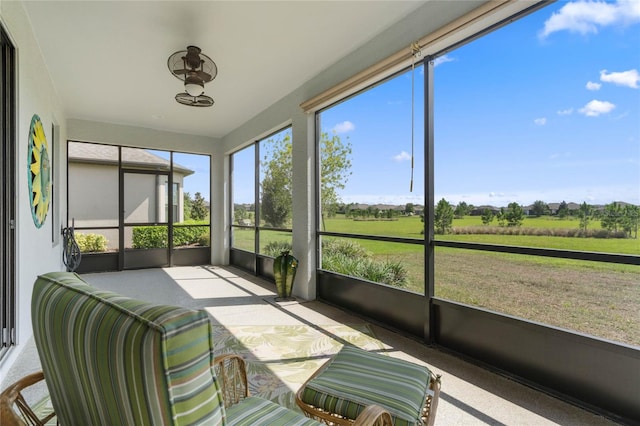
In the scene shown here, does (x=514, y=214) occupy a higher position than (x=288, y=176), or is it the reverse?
(x=288, y=176)

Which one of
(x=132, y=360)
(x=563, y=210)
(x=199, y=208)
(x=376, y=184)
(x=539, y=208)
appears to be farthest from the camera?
(x=199, y=208)

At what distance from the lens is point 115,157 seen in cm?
668

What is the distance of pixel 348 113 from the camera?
Answer: 415 cm

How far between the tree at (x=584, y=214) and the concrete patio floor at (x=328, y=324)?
1.13 m

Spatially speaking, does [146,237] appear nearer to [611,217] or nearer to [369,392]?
[369,392]

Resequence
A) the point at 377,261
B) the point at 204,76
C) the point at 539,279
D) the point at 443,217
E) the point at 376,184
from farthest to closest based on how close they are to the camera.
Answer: the point at 376,184 < the point at 377,261 < the point at 204,76 < the point at 443,217 < the point at 539,279

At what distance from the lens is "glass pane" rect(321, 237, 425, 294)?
3404mm

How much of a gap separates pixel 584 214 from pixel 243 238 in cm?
585

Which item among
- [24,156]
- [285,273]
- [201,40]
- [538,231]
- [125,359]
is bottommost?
[285,273]

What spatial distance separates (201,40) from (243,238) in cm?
424

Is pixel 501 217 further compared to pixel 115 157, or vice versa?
pixel 115 157

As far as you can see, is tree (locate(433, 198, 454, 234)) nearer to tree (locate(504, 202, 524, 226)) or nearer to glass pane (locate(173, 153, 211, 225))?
tree (locate(504, 202, 524, 226))

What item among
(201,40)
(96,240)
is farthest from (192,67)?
(96,240)

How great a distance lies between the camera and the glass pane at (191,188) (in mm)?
7238
